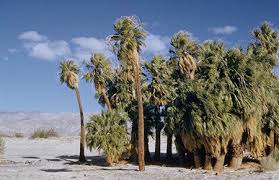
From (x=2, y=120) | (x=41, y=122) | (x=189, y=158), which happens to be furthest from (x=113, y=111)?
(x=2, y=120)

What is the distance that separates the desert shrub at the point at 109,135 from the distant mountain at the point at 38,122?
96.0 m

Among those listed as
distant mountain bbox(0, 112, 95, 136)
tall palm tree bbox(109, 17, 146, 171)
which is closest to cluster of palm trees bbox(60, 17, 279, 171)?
tall palm tree bbox(109, 17, 146, 171)

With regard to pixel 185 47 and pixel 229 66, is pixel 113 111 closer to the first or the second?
pixel 185 47

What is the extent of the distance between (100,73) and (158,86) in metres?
5.03

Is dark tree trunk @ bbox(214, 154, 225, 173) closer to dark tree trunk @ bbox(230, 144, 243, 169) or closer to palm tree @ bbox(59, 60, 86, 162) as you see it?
dark tree trunk @ bbox(230, 144, 243, 169)

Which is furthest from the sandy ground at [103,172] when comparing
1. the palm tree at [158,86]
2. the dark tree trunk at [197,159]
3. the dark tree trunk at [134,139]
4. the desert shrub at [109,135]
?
the palm tree at [158,86]

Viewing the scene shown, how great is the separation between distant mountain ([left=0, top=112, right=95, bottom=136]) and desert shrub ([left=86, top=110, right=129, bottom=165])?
315 ft

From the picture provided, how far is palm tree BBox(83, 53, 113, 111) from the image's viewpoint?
44625 mm

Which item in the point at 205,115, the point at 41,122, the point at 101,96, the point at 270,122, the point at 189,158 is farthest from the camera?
the point at 41,122

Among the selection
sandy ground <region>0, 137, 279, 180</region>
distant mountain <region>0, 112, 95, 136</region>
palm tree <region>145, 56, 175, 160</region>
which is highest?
distant mountain <region>0, 112, 95, 136</region>

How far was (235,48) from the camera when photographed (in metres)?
35.2

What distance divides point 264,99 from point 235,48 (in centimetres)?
369

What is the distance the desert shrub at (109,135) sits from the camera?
40719mm

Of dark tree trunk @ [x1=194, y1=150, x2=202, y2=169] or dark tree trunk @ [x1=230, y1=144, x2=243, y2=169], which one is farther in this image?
dark tree trunk @ [x1=194, y1=150, x2=202, y2=169]
